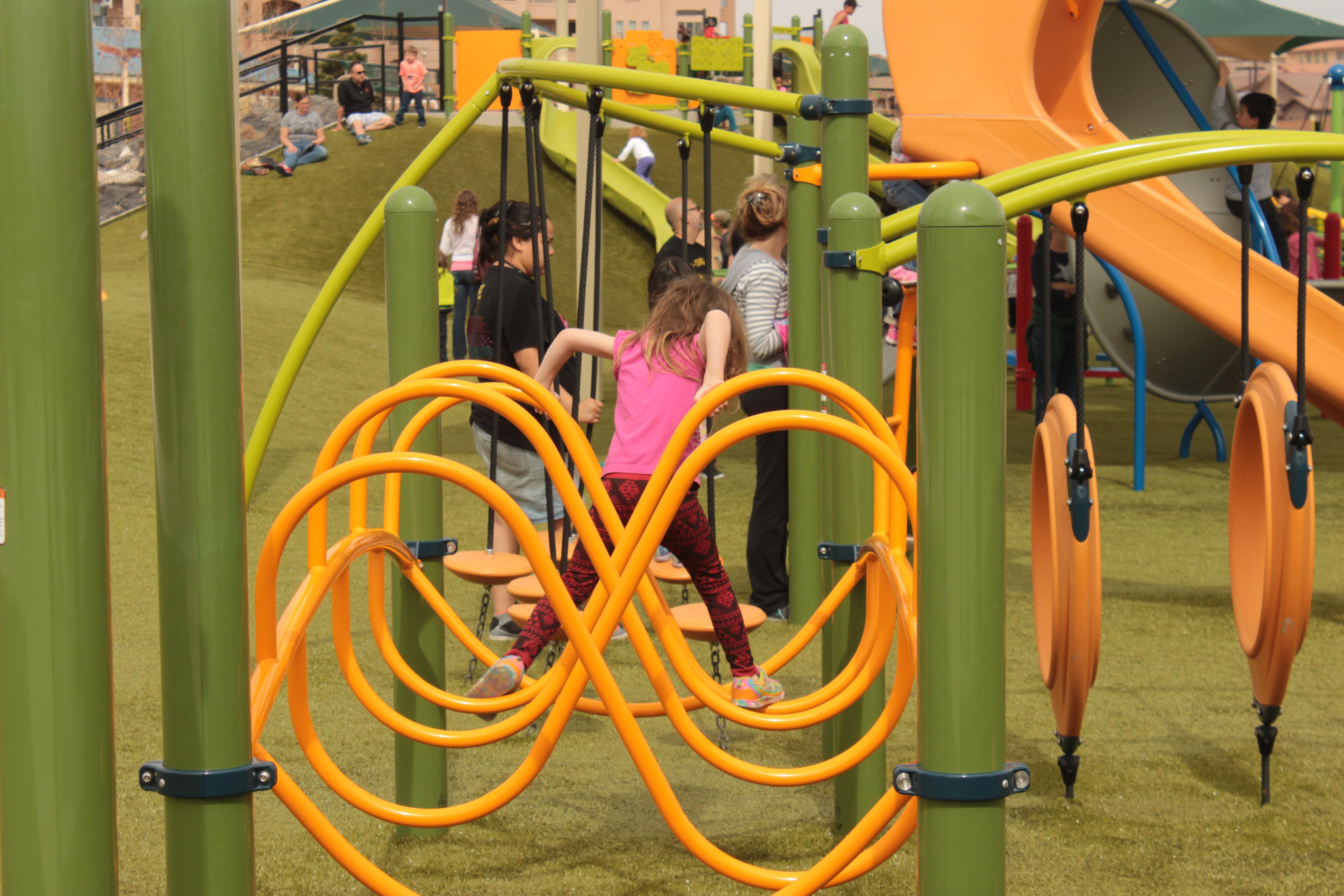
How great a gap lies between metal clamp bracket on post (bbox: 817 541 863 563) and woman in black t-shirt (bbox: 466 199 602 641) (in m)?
1.59

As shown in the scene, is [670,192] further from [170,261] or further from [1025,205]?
[170,261]

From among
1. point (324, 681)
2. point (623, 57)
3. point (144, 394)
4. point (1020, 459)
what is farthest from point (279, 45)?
point (324, 681)

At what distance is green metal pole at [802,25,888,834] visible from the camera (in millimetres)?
3248

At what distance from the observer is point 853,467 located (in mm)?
3273

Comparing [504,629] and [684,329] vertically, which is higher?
[684,329]

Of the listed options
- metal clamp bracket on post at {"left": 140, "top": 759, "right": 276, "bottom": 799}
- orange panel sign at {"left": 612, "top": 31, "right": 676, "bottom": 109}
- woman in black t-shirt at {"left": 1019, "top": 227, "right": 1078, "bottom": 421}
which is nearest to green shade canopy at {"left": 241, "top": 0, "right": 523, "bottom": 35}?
orange panel sign at {"left": 612, "top": 31, "right": 676, "bottom": 109}

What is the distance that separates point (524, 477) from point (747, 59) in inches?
618

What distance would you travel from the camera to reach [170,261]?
192cm

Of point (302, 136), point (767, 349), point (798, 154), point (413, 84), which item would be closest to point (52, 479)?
point (798, 154)

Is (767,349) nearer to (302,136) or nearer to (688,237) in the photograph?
(688,237)

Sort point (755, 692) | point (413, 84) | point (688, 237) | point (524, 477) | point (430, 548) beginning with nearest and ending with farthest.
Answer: point (755, 692) → point (430, 548) → point (524, 477) → point (688, 237) → point (413, 84)

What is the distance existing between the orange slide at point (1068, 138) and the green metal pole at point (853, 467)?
2.28 metres

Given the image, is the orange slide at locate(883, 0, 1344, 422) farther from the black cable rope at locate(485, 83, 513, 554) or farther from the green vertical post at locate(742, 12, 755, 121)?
the green vertical post at locate(742, 12, 755, 121)

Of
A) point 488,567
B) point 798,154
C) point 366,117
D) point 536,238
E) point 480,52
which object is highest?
point 480,52
